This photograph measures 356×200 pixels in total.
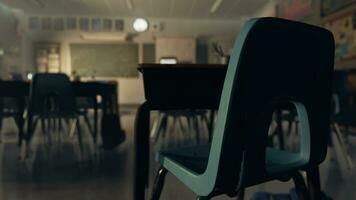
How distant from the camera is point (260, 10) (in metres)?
8.25

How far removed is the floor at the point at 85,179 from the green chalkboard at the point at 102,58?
6.48m

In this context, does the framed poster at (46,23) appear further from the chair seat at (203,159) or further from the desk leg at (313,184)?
the desk leg at (313,184)

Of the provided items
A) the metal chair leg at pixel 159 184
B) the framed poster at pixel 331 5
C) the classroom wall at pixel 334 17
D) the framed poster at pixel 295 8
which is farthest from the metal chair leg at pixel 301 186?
the framed poster at pixel 295 8

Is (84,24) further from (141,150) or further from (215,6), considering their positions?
(141,150)

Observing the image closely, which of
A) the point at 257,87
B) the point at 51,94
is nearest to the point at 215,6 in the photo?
the point at 51,94

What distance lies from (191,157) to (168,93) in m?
0.26

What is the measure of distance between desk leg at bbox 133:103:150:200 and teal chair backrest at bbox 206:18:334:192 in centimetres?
31

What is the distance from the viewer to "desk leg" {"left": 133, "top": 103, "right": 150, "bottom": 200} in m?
0.95

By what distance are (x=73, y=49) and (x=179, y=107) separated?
8737 millimetres

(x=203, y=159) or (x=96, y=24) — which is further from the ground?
(x=96, y=24)

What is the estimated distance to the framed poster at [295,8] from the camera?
523 centimetres

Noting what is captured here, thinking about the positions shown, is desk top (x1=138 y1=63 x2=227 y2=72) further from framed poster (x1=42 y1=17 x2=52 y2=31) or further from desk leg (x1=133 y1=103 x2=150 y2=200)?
framed poster (x1=42 y1=17 x2=52 y2=31)

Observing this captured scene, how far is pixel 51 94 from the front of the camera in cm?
268

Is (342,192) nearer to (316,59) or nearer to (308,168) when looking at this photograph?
(308,168)
